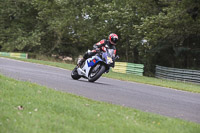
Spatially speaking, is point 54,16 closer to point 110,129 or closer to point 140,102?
point 140,102

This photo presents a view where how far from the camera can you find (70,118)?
21.7ft

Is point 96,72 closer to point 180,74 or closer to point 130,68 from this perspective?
point 180,74

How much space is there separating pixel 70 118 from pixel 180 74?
24.6 metres

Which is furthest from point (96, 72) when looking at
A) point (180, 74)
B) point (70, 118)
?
point (180, 74)

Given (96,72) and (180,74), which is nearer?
(96,72)

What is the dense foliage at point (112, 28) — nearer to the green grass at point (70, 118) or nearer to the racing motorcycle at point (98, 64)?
the racing motorcycle at point (98, 64)

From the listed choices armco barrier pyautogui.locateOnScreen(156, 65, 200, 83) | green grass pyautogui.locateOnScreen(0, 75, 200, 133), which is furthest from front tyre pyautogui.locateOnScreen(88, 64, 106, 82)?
armco barrier pyautogui.locateOnScreen(156, 65, 200, 83)

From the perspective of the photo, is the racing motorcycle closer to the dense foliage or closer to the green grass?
the green grass

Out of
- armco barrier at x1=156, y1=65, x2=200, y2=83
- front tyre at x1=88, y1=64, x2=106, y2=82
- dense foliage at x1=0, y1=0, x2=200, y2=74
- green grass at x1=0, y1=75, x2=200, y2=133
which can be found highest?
dense foliage at x1=0, y1=0, x2=200, y2=74

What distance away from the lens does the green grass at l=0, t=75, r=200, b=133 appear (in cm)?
596

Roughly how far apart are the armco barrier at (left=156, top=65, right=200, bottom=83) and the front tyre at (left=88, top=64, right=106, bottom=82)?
15.8 m

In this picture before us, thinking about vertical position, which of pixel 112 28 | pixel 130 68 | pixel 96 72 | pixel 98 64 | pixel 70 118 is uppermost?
pixel 112 28

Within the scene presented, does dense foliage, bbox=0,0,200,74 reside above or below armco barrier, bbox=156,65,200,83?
above

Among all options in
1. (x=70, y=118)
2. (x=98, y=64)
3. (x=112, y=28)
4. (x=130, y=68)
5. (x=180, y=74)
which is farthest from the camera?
(x=112, y=28)
